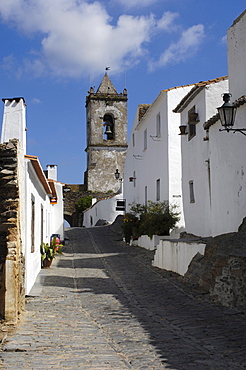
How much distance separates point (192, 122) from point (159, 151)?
6.31 m

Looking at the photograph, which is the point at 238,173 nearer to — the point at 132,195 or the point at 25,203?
the point at 25,203

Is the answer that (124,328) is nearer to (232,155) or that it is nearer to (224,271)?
(224,271)

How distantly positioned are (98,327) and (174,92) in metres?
15.2

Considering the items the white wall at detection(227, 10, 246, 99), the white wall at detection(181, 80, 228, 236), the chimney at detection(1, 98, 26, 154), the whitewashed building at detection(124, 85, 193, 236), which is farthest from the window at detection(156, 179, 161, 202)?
the chimney at detection(1, 98, 26, 154)

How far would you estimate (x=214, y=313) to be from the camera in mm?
8312

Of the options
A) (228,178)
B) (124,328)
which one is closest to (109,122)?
(228,178)

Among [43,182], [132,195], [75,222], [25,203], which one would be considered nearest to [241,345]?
[25,203]

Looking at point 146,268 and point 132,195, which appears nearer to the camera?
point 146,268

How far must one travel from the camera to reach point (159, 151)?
75.1 ft

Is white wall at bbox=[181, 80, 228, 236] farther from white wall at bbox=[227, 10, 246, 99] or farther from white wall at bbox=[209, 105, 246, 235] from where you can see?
white wall at bbox=[227, 10, 246, 99]

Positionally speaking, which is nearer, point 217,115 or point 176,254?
point 217,115

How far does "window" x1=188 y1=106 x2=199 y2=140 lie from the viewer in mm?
16641

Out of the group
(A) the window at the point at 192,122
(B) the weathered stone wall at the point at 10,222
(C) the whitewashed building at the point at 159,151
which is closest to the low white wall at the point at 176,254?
(A) the window at the point at 192,122

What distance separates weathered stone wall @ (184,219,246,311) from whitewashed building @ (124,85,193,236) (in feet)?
29.5
